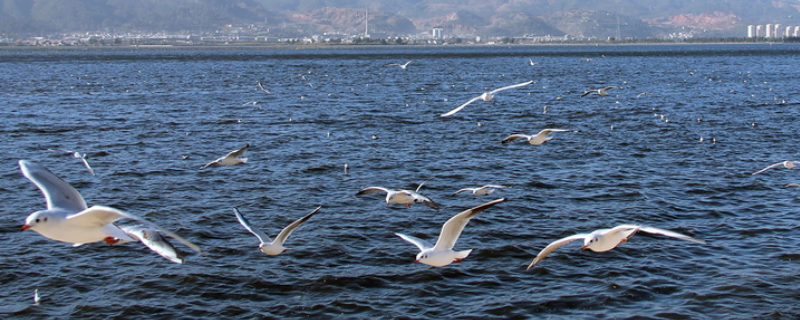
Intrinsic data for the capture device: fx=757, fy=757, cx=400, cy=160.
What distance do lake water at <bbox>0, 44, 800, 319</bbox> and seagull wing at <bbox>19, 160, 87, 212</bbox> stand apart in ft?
7.31

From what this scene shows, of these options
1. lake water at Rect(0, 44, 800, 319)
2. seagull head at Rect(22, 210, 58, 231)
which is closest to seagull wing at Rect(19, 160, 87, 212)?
seagull head at Rect(22, 210, 58, 231)

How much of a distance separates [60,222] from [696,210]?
13.0 m

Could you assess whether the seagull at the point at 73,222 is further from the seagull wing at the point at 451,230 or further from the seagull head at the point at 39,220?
the seagull wing at the point at 451,230

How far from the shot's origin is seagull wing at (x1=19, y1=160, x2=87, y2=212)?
9742 mm

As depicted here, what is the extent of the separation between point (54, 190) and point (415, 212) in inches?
335

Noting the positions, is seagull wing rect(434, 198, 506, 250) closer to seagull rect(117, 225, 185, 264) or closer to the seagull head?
seagull rect(117, 225, 185, 264)

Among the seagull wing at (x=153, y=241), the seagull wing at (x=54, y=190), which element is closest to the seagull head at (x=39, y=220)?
the seagull wing at (x=54, y=190)

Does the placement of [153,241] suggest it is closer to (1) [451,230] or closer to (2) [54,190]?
(2) [54,190]

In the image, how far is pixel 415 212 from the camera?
1691 centimetres

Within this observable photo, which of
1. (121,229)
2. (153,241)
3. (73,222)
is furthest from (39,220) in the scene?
(153,241)

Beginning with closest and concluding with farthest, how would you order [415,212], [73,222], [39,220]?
[39,220]
[73,222]
[415,212]

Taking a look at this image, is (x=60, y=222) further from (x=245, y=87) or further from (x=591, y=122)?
(x=245, y=87)

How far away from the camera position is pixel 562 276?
12656mm

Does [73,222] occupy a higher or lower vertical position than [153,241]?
higher
